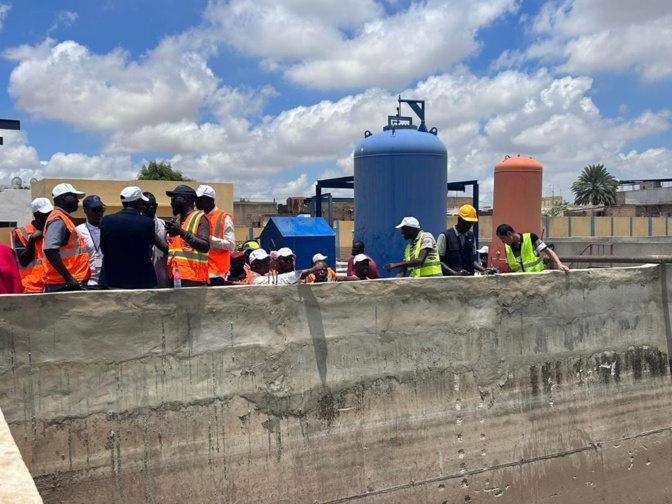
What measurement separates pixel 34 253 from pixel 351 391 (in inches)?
116

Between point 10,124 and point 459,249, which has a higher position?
point 10,124

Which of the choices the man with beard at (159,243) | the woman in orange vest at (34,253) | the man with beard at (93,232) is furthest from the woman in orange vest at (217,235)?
the woman in orange vest at (34,253)

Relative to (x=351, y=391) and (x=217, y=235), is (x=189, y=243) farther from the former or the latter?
(x=351, y=391)

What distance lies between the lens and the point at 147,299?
Answer: 4301mm

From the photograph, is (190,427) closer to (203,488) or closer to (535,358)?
(203,488)

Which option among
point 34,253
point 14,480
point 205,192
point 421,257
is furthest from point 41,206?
point 14,480

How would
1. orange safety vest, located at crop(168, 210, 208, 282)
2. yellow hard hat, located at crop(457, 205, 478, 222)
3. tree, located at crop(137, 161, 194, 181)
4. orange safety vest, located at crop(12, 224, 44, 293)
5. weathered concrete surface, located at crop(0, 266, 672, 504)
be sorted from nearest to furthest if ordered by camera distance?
weathered concrete surface, located at crop(0, 266, 672, 504) → orange safety vest, located at crop(168, 210, 208, 282) → orange safety vest, located at crop(12, 224, 44, 293) → yellow hard hat, located at crop(457, 205, 478, 222) → tree, located at crop(137, 161, 194, 181)

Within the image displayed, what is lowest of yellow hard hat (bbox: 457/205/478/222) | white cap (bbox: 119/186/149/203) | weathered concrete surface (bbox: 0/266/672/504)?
weathered concrete surface (bbox: 0/266/672/504)

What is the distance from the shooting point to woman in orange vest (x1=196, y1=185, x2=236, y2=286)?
5078 millimetres

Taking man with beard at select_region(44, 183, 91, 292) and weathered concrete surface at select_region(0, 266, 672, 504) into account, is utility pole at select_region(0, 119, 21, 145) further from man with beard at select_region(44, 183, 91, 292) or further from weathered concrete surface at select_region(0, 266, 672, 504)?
weathered concrete surface at select_region(0, 266, 672, 504)

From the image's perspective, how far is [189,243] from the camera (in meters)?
4.87

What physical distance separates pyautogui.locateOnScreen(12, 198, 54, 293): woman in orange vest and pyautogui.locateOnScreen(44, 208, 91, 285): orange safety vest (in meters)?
0.38

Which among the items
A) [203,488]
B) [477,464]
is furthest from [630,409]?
[203,488]

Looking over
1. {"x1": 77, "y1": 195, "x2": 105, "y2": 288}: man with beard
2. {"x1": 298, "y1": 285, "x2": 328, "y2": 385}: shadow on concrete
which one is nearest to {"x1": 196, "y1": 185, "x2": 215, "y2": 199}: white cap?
{"x1": 77, "y1": 195, "x2": 105, "y2": 288}: man with beard
